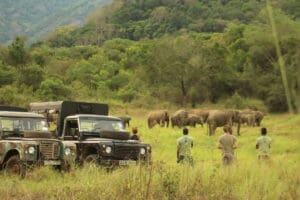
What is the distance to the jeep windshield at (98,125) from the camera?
13.8m

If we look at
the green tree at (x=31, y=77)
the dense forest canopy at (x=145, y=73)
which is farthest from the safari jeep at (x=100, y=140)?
the green tree at (x=31, y=77)

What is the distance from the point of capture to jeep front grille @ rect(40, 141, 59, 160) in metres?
Result: 11.9

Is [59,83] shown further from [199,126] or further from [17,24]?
[17,24]

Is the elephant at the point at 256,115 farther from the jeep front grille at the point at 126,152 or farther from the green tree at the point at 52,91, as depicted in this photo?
the jeep front grille at the point at 126,152

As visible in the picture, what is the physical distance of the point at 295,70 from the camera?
289 cm

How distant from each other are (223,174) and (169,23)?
301 ft

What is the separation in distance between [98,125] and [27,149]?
109 inches

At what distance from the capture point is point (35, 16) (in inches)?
7234

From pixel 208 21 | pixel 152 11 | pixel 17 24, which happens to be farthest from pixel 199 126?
pixel 17 24

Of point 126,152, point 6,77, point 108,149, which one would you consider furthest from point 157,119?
point 108,149

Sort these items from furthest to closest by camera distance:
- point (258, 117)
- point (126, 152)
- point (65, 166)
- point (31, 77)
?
point (31, 77) < point (258, 117) < point (126, 152) < point (65, 166)

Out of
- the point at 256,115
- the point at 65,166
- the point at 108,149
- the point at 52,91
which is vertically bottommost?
the point at 65,166

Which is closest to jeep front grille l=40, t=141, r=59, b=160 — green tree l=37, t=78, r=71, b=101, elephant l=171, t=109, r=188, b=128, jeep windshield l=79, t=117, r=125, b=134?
jeep windshield l=79, t=117, r=125, b=134

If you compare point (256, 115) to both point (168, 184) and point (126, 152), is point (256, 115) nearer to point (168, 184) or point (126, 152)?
point (126, 152)
